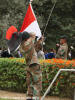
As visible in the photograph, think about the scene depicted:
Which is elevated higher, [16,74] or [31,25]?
[31,25]

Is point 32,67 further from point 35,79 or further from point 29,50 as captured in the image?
point 29,50

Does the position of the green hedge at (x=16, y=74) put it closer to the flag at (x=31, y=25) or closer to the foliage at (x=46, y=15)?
the flag at (x=31, y=25)

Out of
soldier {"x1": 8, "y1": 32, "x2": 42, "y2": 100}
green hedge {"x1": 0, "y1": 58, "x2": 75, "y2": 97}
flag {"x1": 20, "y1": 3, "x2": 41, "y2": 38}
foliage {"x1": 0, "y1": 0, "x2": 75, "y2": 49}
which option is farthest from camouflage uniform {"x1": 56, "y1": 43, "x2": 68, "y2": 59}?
foliage {"x1": 0, "y1": 0, "x2": 75, "y2": 49}

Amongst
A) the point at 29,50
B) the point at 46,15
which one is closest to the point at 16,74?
the point at 29,50

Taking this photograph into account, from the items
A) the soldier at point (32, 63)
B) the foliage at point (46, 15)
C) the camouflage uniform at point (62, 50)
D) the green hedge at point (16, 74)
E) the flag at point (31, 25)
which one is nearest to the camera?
the soldier at point (32, 63)

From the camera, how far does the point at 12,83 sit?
1051cm

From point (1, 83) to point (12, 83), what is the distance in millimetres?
624

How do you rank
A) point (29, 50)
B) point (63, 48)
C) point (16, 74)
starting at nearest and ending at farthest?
point (29, 50), point (16, 74), point (63, 48)

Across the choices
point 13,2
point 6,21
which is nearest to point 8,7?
point 13,2

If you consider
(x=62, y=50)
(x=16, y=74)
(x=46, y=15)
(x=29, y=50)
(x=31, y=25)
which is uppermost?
(x=29, y=50)

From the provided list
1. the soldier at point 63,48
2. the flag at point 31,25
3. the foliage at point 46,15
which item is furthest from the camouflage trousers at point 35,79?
the foliage at point 46,15

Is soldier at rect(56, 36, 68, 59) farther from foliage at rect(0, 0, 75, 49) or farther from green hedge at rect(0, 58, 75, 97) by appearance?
foliage at rect(0, 0, 75, 49)

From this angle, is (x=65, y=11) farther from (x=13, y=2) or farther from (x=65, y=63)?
(x=65, y=63)

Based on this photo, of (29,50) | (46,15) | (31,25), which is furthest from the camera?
(46,15)
